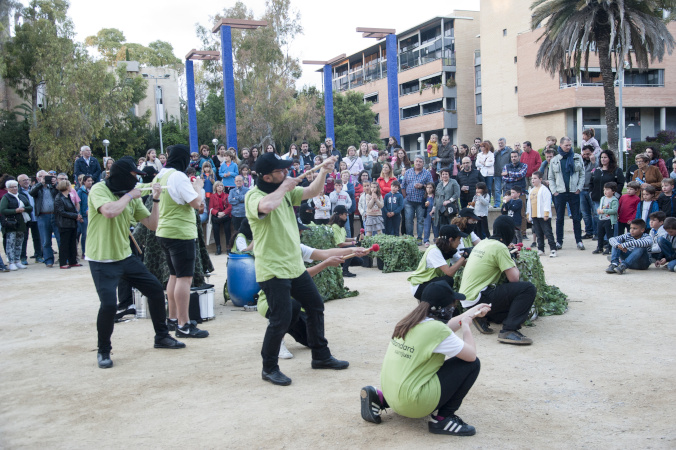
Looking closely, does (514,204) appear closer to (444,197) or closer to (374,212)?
(444,197)

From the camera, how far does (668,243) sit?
10375mm

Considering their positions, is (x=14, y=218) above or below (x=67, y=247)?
above

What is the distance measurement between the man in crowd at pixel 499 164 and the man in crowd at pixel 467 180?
4.38ft

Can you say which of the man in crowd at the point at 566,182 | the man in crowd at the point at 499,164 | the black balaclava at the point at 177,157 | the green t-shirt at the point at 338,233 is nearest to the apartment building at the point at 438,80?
the man in crowd at the point at 499,164

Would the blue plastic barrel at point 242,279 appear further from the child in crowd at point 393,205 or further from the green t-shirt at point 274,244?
the child in crowd at point 393,205

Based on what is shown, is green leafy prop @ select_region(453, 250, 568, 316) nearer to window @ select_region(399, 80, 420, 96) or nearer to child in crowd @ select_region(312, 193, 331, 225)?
child in crowd @ select_region(312, 193, 331, 225)

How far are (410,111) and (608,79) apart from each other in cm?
3671

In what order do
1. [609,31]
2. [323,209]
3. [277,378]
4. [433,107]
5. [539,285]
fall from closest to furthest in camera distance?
[277,378]
[539,285]
[323,209]
[609,31]
[433,107]

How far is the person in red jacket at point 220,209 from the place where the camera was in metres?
15.2

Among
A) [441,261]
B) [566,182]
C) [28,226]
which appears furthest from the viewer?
[28,226]

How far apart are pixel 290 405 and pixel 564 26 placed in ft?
76.1

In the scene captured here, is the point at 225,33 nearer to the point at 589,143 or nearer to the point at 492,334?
the point at 589,143

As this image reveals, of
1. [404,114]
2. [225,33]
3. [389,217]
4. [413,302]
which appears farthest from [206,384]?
[404,114]

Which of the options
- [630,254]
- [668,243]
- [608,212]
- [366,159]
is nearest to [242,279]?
[630,254]
